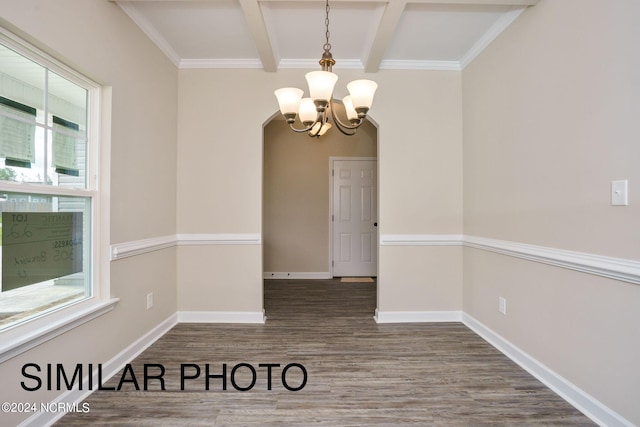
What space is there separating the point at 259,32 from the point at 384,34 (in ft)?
3.25

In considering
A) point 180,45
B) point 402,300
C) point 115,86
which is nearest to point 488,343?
point 402,300

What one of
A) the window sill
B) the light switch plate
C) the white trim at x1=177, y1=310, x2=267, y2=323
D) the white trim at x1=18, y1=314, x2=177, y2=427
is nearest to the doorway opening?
the white trim at x1=177, y1=310, x2=267, y2=323

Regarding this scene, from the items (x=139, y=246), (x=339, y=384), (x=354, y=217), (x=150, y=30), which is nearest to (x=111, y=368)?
(x=139, y=246)

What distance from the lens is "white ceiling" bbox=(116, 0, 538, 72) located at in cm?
219

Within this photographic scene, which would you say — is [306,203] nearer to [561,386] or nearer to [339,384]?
[339,384]

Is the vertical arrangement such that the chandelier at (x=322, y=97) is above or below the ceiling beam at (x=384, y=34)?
below

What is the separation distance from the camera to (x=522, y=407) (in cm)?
174

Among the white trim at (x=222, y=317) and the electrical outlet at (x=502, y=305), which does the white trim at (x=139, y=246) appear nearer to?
the white trim at (x=222, y=317)

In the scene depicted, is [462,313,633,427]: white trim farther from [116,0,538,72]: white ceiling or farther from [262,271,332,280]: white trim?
[262,271,332,280]: white trim

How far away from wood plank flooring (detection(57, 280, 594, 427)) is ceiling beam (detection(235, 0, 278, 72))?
2.51m

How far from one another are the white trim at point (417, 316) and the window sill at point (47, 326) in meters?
2.34

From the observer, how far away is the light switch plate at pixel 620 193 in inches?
57.1

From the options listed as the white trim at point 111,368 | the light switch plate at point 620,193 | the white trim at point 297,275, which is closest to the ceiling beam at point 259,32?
the light switch plate at point 620,193

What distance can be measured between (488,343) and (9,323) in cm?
317
